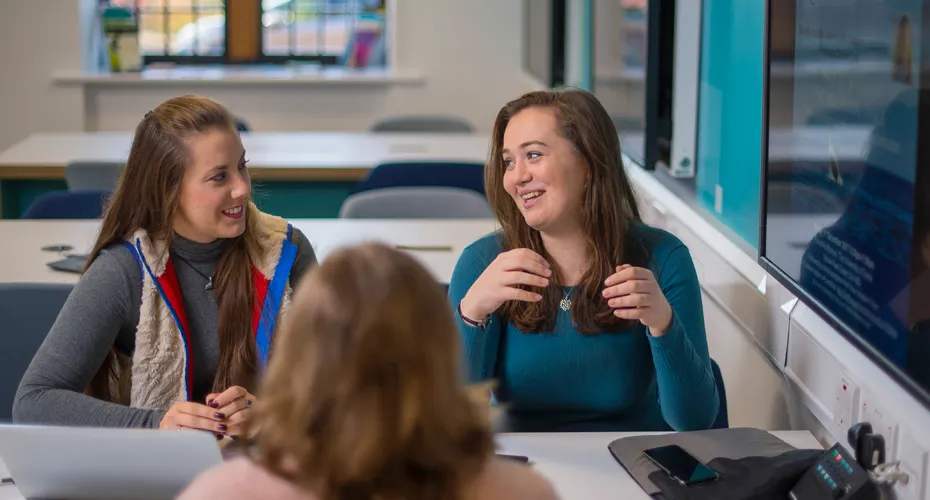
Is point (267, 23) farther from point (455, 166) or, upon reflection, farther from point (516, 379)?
point (516, 379)

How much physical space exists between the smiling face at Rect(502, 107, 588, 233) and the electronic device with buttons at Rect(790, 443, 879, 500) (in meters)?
0.65

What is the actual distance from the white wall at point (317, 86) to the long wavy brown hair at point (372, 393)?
20.1 feet

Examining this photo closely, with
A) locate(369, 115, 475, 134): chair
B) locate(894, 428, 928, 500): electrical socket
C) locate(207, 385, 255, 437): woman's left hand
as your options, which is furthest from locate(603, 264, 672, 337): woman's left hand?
locate(369, 115, 475, 134): chair

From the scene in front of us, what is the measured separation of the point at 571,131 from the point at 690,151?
95cm

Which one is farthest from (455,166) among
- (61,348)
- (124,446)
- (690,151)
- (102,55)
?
(102,55)

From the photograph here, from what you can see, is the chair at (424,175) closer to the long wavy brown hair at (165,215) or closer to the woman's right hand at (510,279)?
the long wavy brown hair at (165,215)

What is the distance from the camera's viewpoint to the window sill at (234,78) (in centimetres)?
703

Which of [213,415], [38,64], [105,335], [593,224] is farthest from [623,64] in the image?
[38,64]

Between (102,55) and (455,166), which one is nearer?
(455,166)

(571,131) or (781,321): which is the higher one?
(571,131)

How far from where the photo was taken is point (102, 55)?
7363mm

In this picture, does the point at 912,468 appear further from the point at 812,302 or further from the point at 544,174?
the point at 544,174

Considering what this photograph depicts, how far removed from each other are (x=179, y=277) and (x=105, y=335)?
0.18 metres

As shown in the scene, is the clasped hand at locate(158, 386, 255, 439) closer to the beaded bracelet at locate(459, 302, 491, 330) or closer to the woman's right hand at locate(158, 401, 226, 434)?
the woman's right hand at locate(158, 401, 226, 434)
